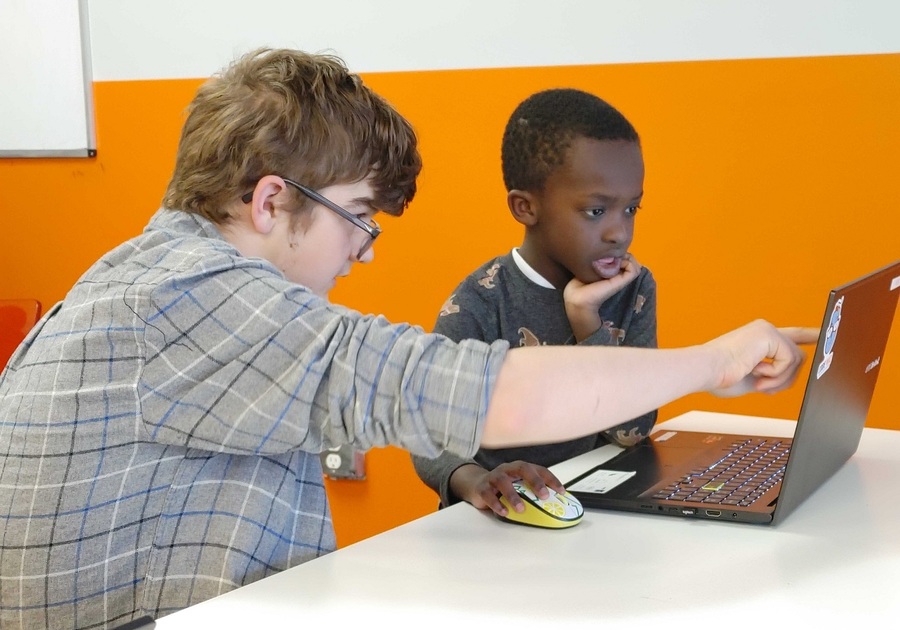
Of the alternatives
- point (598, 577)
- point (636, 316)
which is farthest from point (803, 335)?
point (598, 577)

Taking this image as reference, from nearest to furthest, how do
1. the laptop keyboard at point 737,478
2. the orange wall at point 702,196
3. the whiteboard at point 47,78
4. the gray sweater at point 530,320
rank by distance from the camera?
the laptop keyboard at point 737,478, the gray sweater at point 530,320, the orange wall at point 702,196, the whiteboard at point 47,78

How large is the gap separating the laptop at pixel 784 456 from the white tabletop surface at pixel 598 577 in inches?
0.9

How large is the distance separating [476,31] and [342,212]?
1.31m

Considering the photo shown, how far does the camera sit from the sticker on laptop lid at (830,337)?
3.24 feet

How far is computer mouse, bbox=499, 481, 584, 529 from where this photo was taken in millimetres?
1043

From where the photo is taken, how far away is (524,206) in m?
1.59

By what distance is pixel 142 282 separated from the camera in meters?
0.91

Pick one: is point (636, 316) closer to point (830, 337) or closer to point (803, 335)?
point (803, 335)

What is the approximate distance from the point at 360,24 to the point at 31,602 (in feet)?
5.73

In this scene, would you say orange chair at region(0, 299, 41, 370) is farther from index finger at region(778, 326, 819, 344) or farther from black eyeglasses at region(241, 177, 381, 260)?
index finger at region(778, 326, 819, 344)

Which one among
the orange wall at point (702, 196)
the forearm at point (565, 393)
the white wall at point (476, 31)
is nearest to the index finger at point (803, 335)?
the forearm at point (565, 393)

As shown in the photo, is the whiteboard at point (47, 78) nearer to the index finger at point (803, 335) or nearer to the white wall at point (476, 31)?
the white wall at point (476, 31)

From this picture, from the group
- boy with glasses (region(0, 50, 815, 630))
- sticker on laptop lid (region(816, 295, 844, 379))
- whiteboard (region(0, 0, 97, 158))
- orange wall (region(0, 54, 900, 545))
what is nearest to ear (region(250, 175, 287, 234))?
boy with glasses (region(0, 50, 815, 630))

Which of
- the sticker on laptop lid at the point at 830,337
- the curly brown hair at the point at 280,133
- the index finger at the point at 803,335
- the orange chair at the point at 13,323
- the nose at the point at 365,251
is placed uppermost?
the curly brown hair at the point at 280,133
